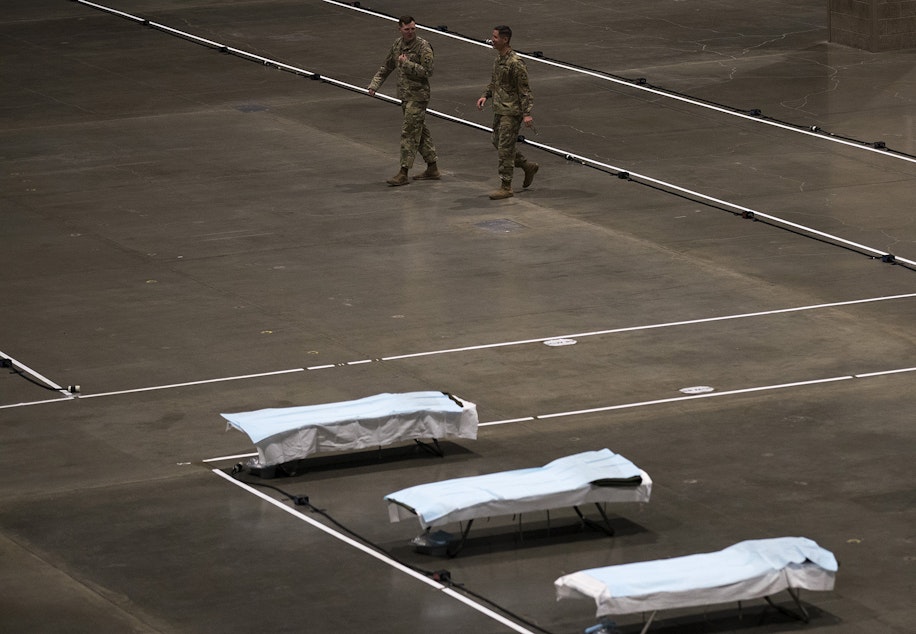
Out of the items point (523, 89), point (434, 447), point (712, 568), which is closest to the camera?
point (712, 568)

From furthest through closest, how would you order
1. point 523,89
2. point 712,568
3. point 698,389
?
point 523,89, point 698,389, point 712,568

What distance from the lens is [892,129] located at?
89.5 ft

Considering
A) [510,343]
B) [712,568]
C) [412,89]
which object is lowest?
[510,343]

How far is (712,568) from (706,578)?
200 millimetres

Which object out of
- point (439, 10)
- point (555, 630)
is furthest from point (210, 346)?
point (439, 10)

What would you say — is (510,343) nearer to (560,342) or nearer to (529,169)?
(560,342)

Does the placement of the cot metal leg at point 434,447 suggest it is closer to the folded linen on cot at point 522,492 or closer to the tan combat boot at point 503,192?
the folded linen on cot at point 522,492

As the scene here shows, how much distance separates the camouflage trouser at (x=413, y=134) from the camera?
24.4m

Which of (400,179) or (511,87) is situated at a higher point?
(511,87)

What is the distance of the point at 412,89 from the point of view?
80.6ft

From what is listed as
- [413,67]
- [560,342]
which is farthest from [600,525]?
[413,67]

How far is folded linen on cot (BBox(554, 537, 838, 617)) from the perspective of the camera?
11336mm

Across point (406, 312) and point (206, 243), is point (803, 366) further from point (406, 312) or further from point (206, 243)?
point (206, 243)

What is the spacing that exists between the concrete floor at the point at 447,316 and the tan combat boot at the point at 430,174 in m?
0.32
